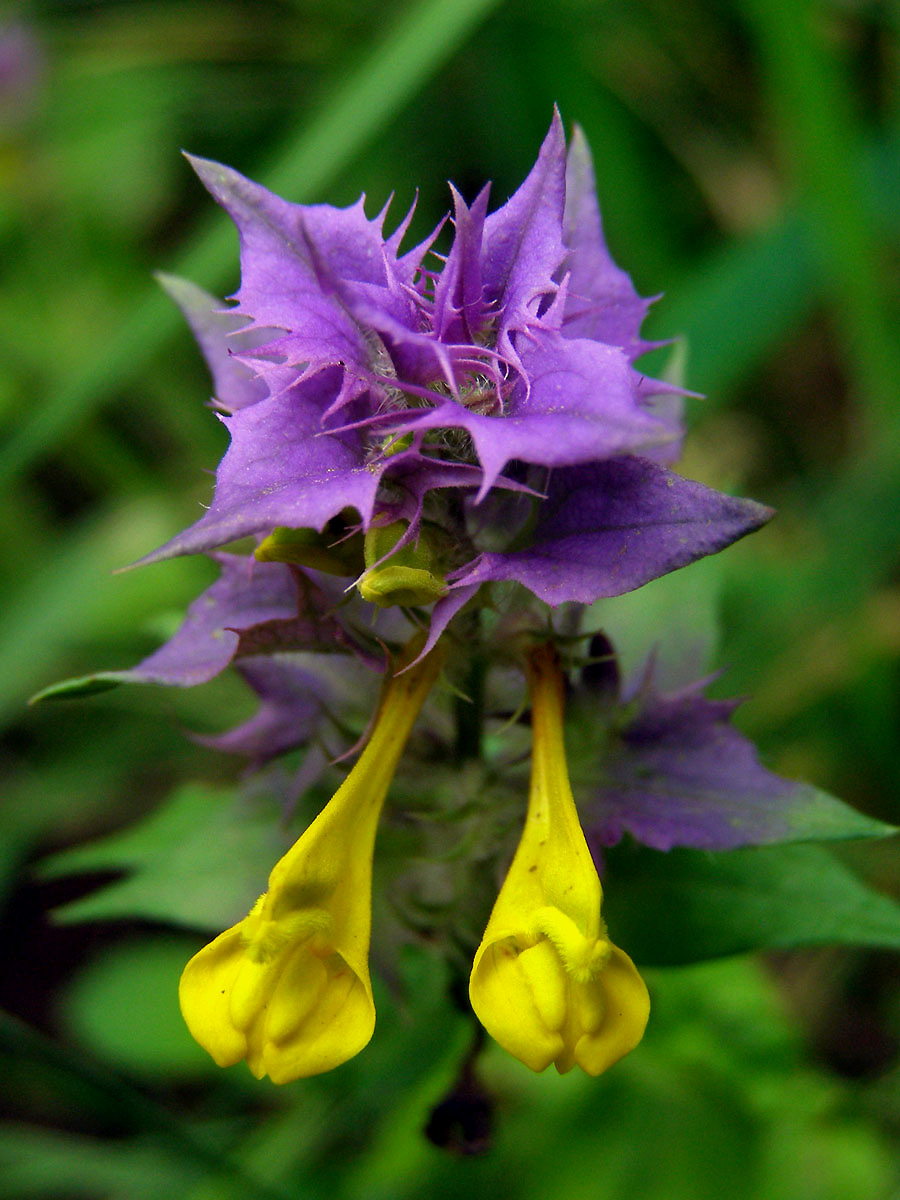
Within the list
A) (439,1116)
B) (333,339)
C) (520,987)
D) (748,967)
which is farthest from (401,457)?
(748,967)

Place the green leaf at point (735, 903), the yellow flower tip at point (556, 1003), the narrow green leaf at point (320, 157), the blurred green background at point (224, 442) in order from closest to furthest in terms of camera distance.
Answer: the yellow flower tip at point (556, 1003)
the green leaf at point (735, 903)
the blurred green background at point (224, 442)
the narrow green leaf at point (320, 157)

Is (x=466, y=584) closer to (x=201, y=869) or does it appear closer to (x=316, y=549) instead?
(x=316, y=549)

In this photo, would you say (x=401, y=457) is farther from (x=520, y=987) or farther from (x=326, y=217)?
(x=520, y=987)

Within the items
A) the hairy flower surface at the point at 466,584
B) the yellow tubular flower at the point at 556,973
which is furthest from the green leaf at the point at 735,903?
the yellow tubular flower at the point at 556,973

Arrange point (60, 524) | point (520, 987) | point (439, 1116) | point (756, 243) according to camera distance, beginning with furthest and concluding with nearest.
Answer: point (60, 524)
point (756, 243)
point (439, 1116)
point (520, 987)

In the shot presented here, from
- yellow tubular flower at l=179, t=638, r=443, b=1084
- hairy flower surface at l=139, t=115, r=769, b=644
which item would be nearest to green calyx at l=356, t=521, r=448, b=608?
hairy flower surface at l=139, t=115, r=769, b=644

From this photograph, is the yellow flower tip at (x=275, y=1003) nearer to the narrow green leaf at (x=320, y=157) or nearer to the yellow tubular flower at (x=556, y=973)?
the yellow tubular flower at (x=556, y=973)

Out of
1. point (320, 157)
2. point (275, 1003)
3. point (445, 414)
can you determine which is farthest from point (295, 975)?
point (320, 157)
